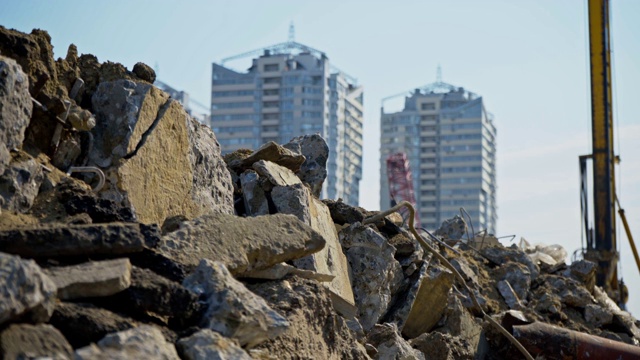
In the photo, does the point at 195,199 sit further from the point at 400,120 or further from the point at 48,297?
the point at 400,120

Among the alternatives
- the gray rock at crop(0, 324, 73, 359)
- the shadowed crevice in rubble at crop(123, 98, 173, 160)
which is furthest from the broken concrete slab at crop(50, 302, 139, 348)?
the shadowed crevice in rubble at crop(123, 98, 173, 160)

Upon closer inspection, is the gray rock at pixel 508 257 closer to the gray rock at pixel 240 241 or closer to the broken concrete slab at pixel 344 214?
the broken concrete slab at pixel 344 214

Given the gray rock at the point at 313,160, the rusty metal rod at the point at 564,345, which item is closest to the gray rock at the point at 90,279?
the gray rock at the point at 313,160

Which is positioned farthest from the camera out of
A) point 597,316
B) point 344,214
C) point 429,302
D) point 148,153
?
point 597,316

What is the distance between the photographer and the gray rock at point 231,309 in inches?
141

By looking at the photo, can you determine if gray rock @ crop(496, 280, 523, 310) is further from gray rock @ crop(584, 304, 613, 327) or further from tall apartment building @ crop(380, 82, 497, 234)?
tall apartment building @ crop(380, 82, 497, 234)

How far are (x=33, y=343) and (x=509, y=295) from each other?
6.99 m

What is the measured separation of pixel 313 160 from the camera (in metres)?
7.49

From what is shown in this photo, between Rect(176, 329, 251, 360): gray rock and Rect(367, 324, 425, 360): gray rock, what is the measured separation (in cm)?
216

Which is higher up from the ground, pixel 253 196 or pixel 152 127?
pixel 152 127

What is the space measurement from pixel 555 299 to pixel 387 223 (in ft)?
9.75

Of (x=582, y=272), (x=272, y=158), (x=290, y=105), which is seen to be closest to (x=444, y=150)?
(x=290, y=105)

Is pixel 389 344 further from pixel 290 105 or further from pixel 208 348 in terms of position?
pixel 290 105

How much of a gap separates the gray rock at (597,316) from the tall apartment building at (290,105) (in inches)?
4013
